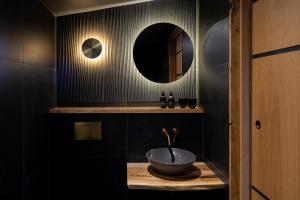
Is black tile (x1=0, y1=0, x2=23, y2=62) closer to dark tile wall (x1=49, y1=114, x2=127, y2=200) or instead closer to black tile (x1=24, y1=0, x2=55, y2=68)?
black tile (x1=24, y1=0, x2=55, y2=68)

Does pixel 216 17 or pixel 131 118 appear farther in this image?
pixel 131 118

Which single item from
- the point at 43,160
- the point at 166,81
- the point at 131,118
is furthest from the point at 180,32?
the point at 43,160

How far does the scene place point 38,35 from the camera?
5.81 feet

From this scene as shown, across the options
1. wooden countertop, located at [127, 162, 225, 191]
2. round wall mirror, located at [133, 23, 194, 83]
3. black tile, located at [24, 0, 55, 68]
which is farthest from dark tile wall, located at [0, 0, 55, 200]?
round wall mirror, located at [133, 23, 194, 83]

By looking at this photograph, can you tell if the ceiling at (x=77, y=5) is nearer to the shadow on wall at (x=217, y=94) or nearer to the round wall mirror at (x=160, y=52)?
the round wall mirror at (x=160, y=52)

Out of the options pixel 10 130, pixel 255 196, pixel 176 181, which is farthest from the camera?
pixel 176 181

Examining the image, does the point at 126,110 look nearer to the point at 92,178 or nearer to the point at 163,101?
the point at 163,101

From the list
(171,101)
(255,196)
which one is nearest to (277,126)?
(255,196)

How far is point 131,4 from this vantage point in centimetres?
211

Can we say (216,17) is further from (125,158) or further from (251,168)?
(125,158)

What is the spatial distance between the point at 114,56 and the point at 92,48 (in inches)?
8.6

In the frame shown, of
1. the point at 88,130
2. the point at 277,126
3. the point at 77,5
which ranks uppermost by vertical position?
the point at 77,5

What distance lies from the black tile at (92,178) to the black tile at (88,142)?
0.07 metres

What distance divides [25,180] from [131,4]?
165cm
